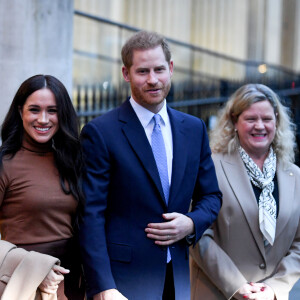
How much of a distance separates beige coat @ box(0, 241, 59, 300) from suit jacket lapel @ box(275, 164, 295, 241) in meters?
1.57

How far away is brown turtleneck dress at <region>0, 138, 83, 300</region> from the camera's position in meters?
3.21

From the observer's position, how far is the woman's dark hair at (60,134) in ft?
10.9

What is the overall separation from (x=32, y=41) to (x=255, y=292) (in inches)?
133

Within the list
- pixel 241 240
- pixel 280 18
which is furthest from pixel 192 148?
pixel 280 18

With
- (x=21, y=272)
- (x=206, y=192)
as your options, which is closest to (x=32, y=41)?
(x=206, y=192)

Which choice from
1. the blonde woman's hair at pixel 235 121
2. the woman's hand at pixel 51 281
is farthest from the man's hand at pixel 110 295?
the blonde woman's hair at pixel 235 121

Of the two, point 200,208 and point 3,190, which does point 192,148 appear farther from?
point 3,190

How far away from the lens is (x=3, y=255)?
3045mm

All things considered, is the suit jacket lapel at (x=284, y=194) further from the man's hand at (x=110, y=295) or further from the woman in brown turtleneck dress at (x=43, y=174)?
the woman in brown turtleneck dress at (x=43, y=174)

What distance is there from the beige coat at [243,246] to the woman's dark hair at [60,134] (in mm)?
1035

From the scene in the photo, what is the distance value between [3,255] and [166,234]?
0.88 m

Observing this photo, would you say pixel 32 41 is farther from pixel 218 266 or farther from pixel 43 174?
pixel 218 266

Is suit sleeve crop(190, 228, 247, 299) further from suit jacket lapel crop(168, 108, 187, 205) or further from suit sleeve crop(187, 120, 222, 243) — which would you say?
suit jacket lapel crop(168, 108, 187, 205)

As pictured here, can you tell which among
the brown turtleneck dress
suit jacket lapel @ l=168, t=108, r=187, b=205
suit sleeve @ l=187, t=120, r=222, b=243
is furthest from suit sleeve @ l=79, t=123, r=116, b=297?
suit sleeve @ l=187, t=120, r=222, b=243
